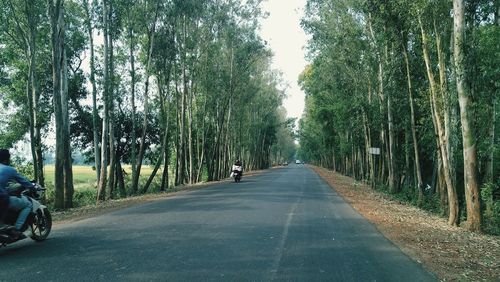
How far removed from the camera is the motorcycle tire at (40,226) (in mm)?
8367

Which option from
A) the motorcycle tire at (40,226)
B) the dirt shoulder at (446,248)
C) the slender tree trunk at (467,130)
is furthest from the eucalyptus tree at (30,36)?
the dirt shoulder at (446,248)

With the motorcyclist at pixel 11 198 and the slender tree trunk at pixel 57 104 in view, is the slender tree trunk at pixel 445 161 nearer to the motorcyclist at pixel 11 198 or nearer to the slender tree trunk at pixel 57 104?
the motorcyclist at pixel 11 198

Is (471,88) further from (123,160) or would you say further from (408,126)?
(123,160)

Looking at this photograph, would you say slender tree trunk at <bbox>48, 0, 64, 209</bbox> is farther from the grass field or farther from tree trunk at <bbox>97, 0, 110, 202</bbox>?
the grass field

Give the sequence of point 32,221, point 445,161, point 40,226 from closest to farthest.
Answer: point 32,221 → point 40,226 → point 445,161

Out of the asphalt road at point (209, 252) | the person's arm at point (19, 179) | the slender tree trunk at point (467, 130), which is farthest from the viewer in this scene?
the slender tree trunk at point (467, 130)

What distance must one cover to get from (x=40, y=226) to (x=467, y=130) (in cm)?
1096

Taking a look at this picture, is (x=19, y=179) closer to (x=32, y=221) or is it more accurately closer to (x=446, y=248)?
(x=32, y=221)

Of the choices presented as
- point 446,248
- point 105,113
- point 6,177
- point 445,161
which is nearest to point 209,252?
point 6,177

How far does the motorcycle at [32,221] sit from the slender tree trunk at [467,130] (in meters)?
10.8

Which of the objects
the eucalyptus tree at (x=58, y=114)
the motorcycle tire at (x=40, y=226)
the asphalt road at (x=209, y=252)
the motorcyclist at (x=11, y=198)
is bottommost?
the asphalt road at (x=209, y=252)

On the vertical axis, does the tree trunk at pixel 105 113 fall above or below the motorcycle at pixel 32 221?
above

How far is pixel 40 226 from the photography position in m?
8.61

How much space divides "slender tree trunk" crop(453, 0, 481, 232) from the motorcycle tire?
423 inches
